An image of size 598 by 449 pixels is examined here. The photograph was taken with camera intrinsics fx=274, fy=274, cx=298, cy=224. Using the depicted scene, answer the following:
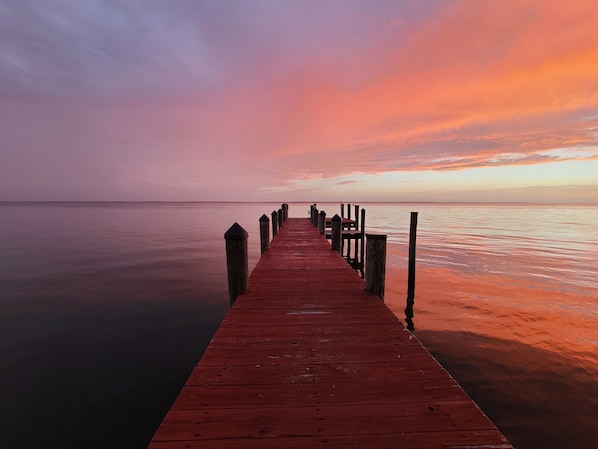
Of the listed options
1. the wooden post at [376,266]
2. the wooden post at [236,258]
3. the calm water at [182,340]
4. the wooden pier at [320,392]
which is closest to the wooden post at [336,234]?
the calm water at [182,340]

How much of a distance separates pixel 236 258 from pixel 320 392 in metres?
3.37

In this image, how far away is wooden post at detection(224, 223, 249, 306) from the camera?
18.2 feet

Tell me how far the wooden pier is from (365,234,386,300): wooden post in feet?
3.13

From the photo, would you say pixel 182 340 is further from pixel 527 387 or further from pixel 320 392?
pixel 527 387

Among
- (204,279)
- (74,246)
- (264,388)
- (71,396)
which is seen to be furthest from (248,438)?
(74,246)

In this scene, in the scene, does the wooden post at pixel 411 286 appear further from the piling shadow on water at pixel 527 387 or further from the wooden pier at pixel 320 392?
the wooden pier at pixel 320 392

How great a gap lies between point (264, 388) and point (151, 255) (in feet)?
60.7

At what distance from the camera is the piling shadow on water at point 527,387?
454 centimetres

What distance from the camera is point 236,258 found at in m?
5.63

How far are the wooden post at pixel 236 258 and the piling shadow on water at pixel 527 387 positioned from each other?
5092 mm

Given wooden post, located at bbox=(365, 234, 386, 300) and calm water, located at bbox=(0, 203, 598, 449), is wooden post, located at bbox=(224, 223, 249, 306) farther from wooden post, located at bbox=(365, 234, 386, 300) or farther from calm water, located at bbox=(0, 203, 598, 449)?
wooden post, located at bbox=(365, 234, 386, 300)

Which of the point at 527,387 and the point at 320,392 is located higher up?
the point at 320,392

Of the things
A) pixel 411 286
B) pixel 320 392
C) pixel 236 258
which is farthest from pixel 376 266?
pixel 411 286

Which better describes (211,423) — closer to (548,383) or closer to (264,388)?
(264,388)
